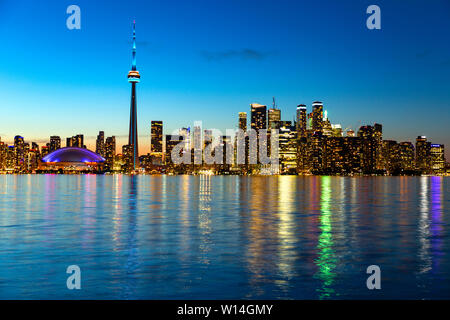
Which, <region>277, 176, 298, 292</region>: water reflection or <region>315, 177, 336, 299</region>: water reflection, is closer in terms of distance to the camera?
<region>315, 177, 336, 299</region>: water reflection

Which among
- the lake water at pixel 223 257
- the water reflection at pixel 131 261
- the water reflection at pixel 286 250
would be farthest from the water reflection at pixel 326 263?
the water reflection at pixel 131 261

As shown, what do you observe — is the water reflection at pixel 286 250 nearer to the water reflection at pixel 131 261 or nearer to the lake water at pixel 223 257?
the lake water at pixel 223 257

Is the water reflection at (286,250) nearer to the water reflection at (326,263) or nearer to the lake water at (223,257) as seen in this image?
the lake water at (223,257)

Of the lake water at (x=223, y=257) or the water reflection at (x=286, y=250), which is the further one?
the water reflection at (x=286, y=250)

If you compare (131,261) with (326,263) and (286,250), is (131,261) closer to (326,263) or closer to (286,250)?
(286,250)

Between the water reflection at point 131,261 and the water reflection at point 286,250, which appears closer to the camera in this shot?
the water reflection at point 131,261

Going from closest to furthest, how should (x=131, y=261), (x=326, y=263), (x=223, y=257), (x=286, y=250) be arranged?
(x=326, y=263), (x=131, y=261), (x=223, y=257), (x=286, y=250)

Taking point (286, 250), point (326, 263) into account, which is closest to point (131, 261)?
point (286, 250)

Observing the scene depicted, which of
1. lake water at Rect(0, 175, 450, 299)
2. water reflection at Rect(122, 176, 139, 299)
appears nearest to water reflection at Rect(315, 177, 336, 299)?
lake water at Rect(0, 175, 450, 299)

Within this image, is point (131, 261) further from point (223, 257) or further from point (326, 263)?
point (326, 263)

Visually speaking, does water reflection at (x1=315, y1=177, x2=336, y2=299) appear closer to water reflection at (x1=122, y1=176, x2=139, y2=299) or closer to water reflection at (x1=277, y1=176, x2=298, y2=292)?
water reflection at (x1=277, y1=176, x2=298, y2=292)

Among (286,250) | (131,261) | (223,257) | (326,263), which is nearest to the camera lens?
(326,263)

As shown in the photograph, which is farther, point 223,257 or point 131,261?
point 223,257
